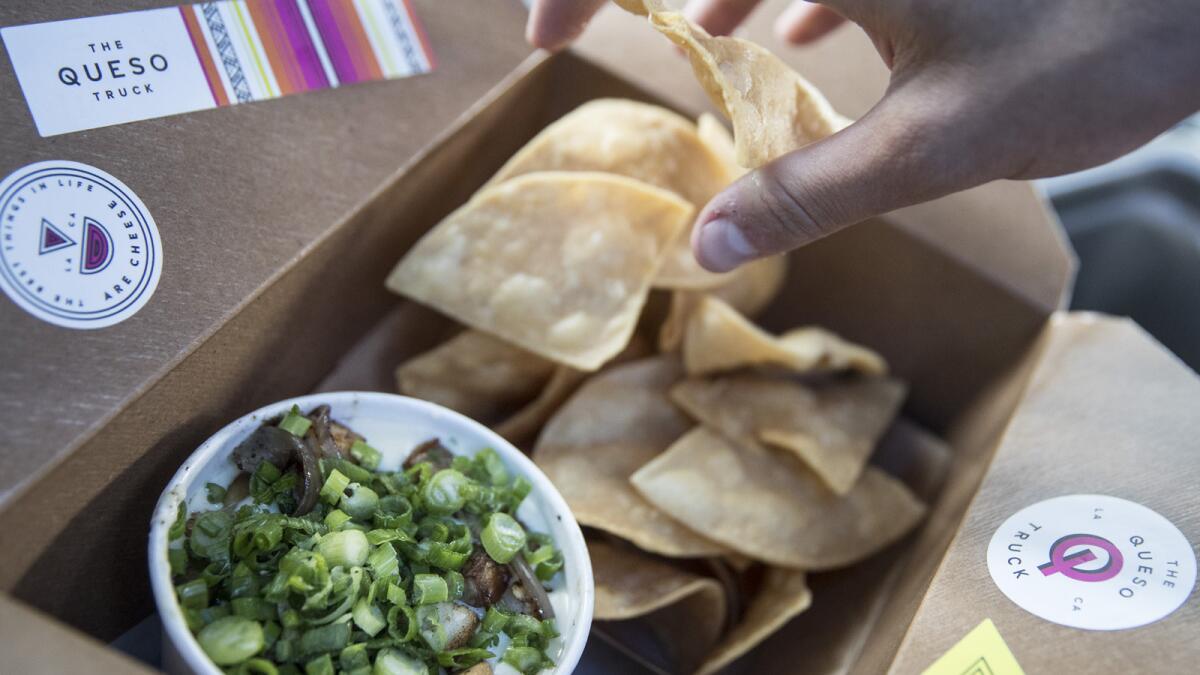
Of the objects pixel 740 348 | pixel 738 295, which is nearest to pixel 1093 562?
pixel 740 348

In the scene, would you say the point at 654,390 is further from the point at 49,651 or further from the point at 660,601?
the point at 49,651

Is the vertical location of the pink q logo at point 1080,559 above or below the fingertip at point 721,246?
below

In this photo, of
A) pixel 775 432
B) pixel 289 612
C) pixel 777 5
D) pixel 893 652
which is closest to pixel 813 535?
pixel 775 432

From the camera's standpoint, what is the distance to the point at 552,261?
1.31 metres

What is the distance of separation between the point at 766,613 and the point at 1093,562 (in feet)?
1.36

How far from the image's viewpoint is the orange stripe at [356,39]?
1.23 metres

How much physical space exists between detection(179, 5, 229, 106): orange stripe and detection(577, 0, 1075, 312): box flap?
60cm

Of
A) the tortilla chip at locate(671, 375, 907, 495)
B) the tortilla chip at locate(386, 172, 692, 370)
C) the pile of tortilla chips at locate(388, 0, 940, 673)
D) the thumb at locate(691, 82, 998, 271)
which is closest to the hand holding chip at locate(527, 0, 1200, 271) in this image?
the thumb at locate(691, 82, 998, 271)

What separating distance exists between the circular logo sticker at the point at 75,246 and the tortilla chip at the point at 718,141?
0.77 m

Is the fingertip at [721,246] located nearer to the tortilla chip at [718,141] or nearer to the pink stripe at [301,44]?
the tortilla chip at [718,141]

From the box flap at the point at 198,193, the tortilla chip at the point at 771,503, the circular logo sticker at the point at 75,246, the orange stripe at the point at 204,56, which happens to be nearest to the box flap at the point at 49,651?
A: the box flap at the point at 198,193

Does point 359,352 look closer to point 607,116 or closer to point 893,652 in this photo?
point 607,116

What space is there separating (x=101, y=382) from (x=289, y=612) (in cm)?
26

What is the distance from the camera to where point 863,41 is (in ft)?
5.26
